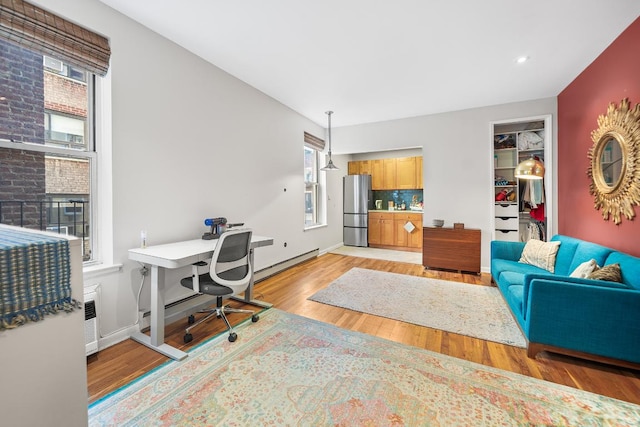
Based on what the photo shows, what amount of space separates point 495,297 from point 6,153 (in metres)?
4.83

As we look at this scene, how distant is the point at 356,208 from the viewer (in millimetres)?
6680

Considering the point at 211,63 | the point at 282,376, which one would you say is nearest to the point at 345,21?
the point at 211,63

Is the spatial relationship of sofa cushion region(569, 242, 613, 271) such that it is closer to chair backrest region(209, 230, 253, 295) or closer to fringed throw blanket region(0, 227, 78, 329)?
chair backrest region(209, 230, 253, 295)

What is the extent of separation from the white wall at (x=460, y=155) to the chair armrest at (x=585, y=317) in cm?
255

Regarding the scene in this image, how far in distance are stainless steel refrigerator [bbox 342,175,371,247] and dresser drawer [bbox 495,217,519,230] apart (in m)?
2.82

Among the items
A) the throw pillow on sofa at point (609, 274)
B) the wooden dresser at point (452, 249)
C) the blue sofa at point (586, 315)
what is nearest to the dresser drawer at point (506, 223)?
the wooden dresser at point (452, 249)

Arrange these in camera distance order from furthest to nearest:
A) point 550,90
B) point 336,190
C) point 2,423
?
point 336,190, point 550,90, point 2,423

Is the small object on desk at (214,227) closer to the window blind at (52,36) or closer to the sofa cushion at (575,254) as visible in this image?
the window blind at (52,36)

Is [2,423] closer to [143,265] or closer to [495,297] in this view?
[143,265]

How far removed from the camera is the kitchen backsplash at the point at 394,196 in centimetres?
683

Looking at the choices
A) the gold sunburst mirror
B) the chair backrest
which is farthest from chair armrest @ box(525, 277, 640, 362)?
the chair backrest

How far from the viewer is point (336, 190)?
6.53m

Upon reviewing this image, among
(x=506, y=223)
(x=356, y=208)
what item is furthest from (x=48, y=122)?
(x=506, y=223)

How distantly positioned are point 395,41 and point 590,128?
2.51 metres
